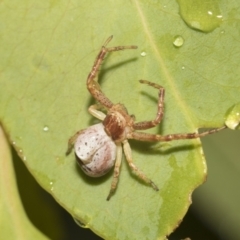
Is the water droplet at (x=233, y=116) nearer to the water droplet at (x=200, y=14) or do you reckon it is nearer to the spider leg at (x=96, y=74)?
the water droplet at (x=200, y=14)

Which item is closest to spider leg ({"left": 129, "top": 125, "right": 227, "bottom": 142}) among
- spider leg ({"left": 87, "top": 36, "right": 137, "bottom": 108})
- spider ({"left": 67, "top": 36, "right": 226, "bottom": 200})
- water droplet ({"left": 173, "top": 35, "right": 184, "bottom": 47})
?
spider ({"left": 67, "top": 36, "right": 226, "bottom": 200})

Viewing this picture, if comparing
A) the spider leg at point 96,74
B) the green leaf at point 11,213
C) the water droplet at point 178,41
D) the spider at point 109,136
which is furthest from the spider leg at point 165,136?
the green leaf at point 11,213

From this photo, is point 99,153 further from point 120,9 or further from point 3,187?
point 120,9

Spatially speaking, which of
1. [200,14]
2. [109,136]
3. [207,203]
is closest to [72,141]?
[109,136]

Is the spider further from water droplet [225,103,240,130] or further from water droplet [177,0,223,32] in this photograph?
water droplet [177,0,223,32]

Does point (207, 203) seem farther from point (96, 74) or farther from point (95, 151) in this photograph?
point (96, 74)

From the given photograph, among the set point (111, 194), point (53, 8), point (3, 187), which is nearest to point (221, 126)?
point (111, 194)

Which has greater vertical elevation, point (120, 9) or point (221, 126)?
point (120, 9)
